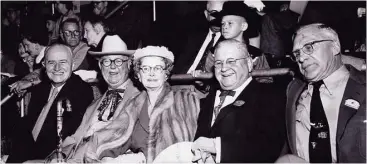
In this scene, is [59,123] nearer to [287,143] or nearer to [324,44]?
[287,143]

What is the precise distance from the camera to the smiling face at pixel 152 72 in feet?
11.8

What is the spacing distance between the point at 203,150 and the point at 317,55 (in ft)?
3.29

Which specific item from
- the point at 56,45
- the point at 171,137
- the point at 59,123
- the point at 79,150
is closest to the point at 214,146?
the point at 171,137

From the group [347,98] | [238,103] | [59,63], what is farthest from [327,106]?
[59,63]

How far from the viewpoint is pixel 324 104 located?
319 cm

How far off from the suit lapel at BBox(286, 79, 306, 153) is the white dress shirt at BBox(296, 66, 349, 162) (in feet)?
0.10

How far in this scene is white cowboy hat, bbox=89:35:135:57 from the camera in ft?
12.8

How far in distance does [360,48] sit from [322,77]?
0.44m

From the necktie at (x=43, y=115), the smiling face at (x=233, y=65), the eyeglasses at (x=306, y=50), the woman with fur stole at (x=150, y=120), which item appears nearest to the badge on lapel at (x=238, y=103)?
the smiling face at (x=233, y=65)

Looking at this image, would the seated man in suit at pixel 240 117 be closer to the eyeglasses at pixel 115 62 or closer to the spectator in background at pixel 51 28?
the eyeglasses at pixel 115 62

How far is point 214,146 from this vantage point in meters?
3.33

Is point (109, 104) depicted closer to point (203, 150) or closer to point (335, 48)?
point (203, 150)

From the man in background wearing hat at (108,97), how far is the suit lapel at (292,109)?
1.18m

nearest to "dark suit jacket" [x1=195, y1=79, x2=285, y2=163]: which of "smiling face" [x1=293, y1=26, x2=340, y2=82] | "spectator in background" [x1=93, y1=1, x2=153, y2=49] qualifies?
"smiling face" [x1=293, y1=26, x2=340, y2=82]
